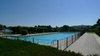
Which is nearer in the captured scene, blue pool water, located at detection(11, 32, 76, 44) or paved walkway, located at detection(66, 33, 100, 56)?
paved walkway, located at detection(66, 33, 100, 56)

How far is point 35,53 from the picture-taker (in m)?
3.76

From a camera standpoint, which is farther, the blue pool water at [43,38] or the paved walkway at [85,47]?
the blue pool water at [43,38]

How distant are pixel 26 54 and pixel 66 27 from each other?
8067 cm

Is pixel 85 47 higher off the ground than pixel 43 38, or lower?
higher

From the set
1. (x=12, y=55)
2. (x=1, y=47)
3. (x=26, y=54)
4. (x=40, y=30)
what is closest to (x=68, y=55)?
(x=26, y=54)

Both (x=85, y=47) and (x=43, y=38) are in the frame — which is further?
(x=43, y=38)

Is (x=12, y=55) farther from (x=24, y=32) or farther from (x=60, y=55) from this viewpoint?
(x=24, y=32)

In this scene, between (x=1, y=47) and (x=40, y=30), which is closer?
(x=1, y=47)

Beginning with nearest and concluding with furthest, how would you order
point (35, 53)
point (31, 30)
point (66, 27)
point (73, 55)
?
1. point (35, 53)
2. point (73, 55)
3. point (31, 30)
4. point (66, 27)

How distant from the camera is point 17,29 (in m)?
42.7

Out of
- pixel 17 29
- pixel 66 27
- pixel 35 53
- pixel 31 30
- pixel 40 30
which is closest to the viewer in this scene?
pixel 35 53

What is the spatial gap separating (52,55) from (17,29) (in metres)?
40.0

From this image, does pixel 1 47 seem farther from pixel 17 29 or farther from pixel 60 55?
pixel 17 29

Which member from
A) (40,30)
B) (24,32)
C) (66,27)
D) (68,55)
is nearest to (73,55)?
(68,55)
